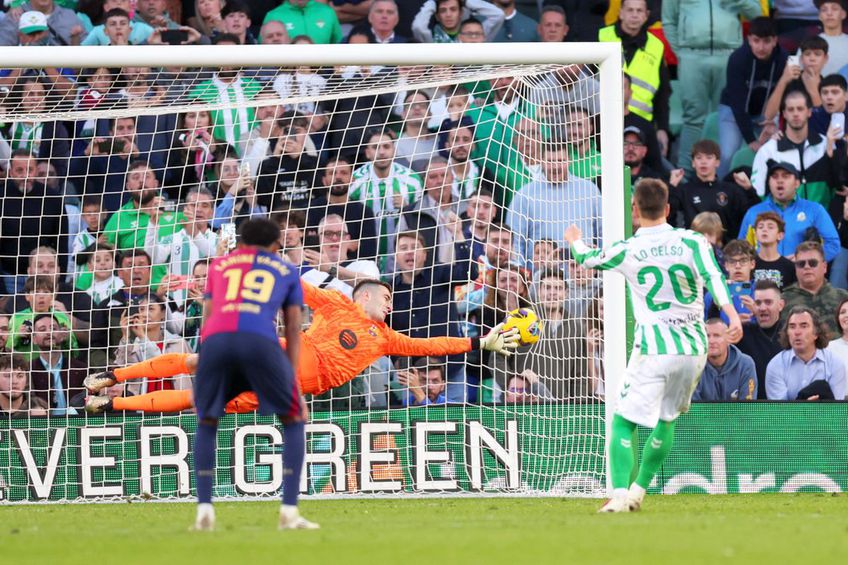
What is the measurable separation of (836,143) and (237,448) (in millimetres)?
7519

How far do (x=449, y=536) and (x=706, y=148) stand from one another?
878cm

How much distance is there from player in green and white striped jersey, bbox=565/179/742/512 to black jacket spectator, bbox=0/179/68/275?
20.0 feet

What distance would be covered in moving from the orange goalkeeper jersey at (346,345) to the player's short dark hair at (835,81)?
251 inches

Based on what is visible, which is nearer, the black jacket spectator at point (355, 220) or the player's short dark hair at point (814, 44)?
the black jacket spectator at point (355, 220)

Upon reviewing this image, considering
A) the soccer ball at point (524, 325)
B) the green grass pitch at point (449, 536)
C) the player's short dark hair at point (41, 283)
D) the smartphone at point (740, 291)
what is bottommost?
the green grass pitch at point (449, 536)

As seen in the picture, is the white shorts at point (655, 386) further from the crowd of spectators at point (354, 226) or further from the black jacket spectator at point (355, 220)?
the black jacket spectator at point (355, 220)

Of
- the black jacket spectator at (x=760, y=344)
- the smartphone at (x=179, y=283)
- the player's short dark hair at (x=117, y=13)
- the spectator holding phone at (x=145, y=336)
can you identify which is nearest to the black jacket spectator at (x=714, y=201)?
the black jacket spectator at (x=760, y=344)

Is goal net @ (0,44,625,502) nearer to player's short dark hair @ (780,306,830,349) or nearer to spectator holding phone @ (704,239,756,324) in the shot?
player's short dark hair @ (780,306,830,349)

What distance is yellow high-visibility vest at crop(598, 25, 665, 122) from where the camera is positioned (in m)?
15.2

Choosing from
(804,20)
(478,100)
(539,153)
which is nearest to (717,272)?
(539,153)

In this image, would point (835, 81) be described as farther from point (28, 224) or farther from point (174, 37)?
point (28, 224)

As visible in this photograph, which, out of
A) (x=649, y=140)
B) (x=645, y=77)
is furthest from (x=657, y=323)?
(x=645, y=77)

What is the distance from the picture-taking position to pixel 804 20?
53.5 feet

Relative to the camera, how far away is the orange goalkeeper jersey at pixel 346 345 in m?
11.2
